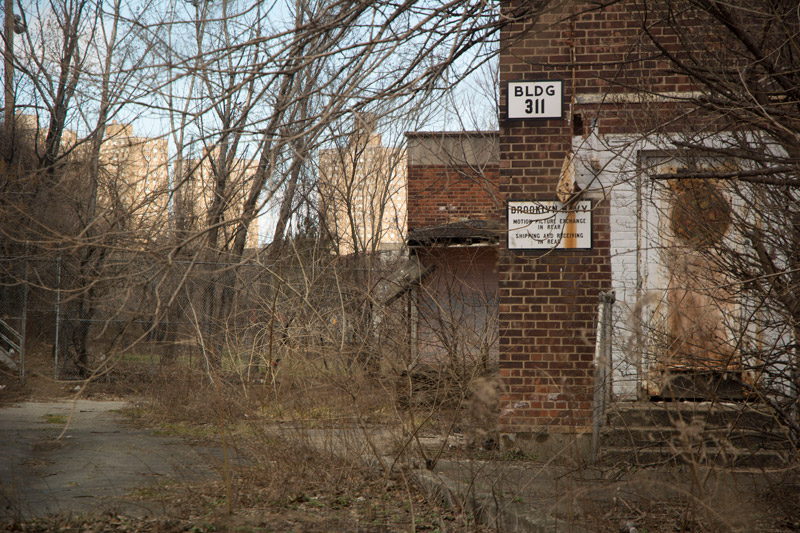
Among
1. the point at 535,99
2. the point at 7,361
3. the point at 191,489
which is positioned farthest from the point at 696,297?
the point at 7,361

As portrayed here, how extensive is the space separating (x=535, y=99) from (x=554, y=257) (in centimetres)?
168

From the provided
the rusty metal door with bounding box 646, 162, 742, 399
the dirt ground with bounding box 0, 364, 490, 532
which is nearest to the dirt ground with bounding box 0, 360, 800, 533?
the dirt ground with bounding box 0, 364, 490, 532

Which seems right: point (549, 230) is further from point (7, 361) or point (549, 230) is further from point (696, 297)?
point (7, 361)

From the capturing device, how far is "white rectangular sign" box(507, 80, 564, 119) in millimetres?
7453

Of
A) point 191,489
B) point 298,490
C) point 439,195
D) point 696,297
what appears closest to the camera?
point 298,490

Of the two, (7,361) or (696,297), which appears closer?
(696,297)

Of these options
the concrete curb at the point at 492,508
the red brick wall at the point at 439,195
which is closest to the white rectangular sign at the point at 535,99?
the concrete curb at the point at 492,508

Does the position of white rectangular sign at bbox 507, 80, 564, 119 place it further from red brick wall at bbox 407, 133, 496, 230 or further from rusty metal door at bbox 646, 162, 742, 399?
red brick wall at bbox 407, 133, 496, 230

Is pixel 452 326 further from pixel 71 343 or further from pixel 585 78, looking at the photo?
pixel 71 343

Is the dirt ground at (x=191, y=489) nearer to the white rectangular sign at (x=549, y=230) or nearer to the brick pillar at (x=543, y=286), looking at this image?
the brick pillar at (x=543, y=286)

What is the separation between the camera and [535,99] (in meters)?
7.50

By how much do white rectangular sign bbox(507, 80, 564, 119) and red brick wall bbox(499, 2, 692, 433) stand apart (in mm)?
79

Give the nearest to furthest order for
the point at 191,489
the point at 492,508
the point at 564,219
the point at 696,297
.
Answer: the point at 492,508 < the point at 191,489 < the point at 696,297 < the point at 564,219

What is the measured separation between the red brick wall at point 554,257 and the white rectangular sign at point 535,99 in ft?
0.26
